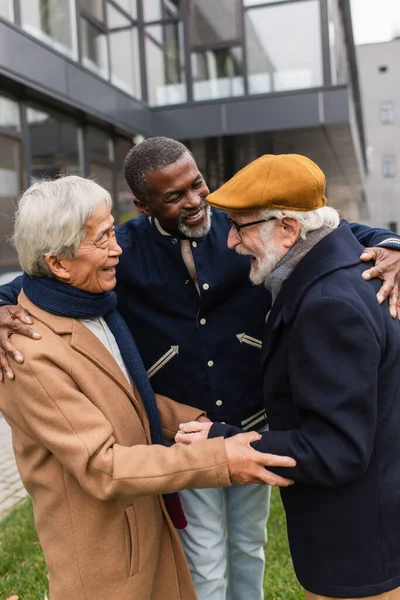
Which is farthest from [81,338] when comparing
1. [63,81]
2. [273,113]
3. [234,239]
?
[273,113]

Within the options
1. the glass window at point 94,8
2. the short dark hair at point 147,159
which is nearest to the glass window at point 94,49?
the glass window at point 94,8

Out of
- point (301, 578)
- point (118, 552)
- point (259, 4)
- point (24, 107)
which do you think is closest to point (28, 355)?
point (118, 552)

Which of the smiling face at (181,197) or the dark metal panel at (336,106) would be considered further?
the dark metal panel at (336,106)

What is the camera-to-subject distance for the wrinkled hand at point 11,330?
1925 millimetres

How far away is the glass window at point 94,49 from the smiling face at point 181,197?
8.81 metres

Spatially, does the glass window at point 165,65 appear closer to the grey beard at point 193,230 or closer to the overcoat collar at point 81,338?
the grey beard at point 193,230

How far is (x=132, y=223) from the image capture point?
290 cm

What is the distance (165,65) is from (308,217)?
1216cm

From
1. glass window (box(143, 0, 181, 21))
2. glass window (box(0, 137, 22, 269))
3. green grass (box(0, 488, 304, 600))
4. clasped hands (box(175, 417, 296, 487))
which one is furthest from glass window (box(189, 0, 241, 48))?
clasped hands (box(175, 417, 296, 487))

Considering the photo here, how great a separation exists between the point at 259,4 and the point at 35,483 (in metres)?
12.1

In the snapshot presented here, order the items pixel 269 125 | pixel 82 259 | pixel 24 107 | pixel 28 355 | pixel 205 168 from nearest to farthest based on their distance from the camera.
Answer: pixel 28 355, pixel 82 259, pixel 24 107, pixel 269 125, pixel 205 168

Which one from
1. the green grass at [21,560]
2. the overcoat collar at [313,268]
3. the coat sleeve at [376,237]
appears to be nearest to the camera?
the overcoat collar at [313,268]

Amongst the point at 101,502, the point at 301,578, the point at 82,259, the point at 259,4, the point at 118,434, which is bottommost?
the point at 301,578

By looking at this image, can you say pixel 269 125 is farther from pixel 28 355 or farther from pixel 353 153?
pixel 28 355
